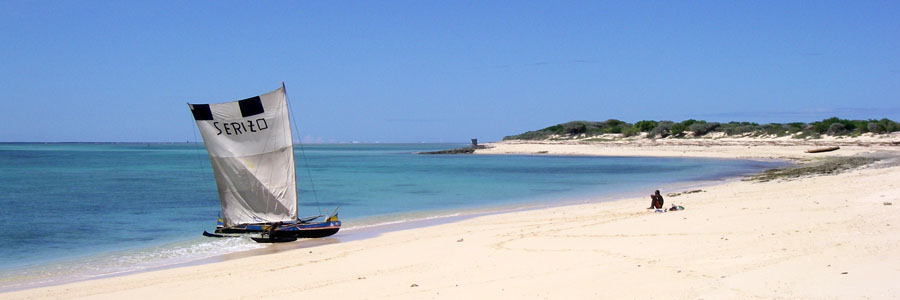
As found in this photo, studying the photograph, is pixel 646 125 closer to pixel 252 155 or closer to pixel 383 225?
pixel 383 225

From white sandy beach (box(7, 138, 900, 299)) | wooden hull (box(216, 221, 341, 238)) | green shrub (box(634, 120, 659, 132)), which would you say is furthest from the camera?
green shrub (box(634, 120, 659, 132))

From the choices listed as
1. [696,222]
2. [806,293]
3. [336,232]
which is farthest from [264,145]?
[806,293]

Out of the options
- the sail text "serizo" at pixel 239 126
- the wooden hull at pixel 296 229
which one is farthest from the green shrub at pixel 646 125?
→ the sail text "serizo" at pixel 239 126

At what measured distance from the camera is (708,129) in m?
87.5

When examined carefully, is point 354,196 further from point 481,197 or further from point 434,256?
point 434,256

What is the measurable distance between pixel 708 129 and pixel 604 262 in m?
85.4

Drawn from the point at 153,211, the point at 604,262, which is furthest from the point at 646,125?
the point at 604,262

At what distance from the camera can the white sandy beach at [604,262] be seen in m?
7.34

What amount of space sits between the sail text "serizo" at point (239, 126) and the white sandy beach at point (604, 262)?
11.2 feet

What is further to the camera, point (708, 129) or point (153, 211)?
point (708, 129)

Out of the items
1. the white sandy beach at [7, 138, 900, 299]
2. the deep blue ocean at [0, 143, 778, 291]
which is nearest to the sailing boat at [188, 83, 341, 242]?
the deep blue ocean at [0, 143, 778, 291]

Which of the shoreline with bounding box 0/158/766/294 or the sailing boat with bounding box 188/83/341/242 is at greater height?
the sailing boat with bounding box 188/83/341/242

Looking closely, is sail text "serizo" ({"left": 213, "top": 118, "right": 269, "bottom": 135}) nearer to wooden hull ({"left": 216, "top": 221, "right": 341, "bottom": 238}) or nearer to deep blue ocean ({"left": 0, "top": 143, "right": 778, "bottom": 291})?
wooden hull ({"left": 216, "top": 221, "right": 341, "bottom": 238})

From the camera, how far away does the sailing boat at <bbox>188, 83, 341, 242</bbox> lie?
1465cm
